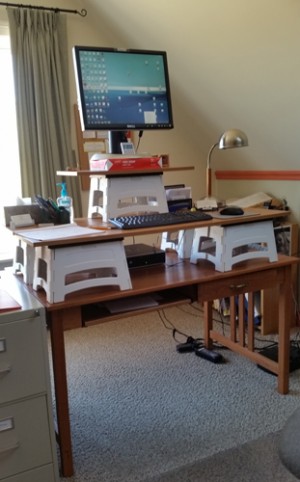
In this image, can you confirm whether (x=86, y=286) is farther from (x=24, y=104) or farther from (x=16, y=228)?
(x=24, y=104)

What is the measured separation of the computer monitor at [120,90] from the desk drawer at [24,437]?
1131 mm

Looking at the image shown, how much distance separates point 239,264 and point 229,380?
756mm

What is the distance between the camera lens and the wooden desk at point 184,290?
1719mm

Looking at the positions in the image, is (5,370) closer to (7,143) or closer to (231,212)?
(231,212)

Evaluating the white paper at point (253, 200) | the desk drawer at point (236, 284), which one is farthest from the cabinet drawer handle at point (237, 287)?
the white paper at point (253, 200)

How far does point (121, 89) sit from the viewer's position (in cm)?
196

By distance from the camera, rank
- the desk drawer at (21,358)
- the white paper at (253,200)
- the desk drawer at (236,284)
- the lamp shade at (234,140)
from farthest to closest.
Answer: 1. the white paper at (253,200)
2. the lamp shade at (234,140)
3. the desk drawer at (236,284)
4. the desk drawer at (21,358)

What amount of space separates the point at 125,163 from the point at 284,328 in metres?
1.18

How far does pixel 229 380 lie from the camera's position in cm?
250

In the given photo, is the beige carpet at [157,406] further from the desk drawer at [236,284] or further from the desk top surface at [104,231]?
the desk top surface at [104,231]

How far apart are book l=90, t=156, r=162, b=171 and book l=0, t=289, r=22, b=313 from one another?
0.65 meters

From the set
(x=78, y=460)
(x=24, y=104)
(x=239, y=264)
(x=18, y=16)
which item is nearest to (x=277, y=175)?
(x=239, y=264)

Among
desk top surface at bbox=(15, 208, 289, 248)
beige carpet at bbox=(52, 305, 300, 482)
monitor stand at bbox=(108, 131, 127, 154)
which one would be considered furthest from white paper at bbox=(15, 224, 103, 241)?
beige carpet at bbox=(52, 305, 300, 482)

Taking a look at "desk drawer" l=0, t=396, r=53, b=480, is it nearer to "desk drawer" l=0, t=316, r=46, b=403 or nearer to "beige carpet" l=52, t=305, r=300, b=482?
"desk drawer" l=0, t=316, r=46, b=403
